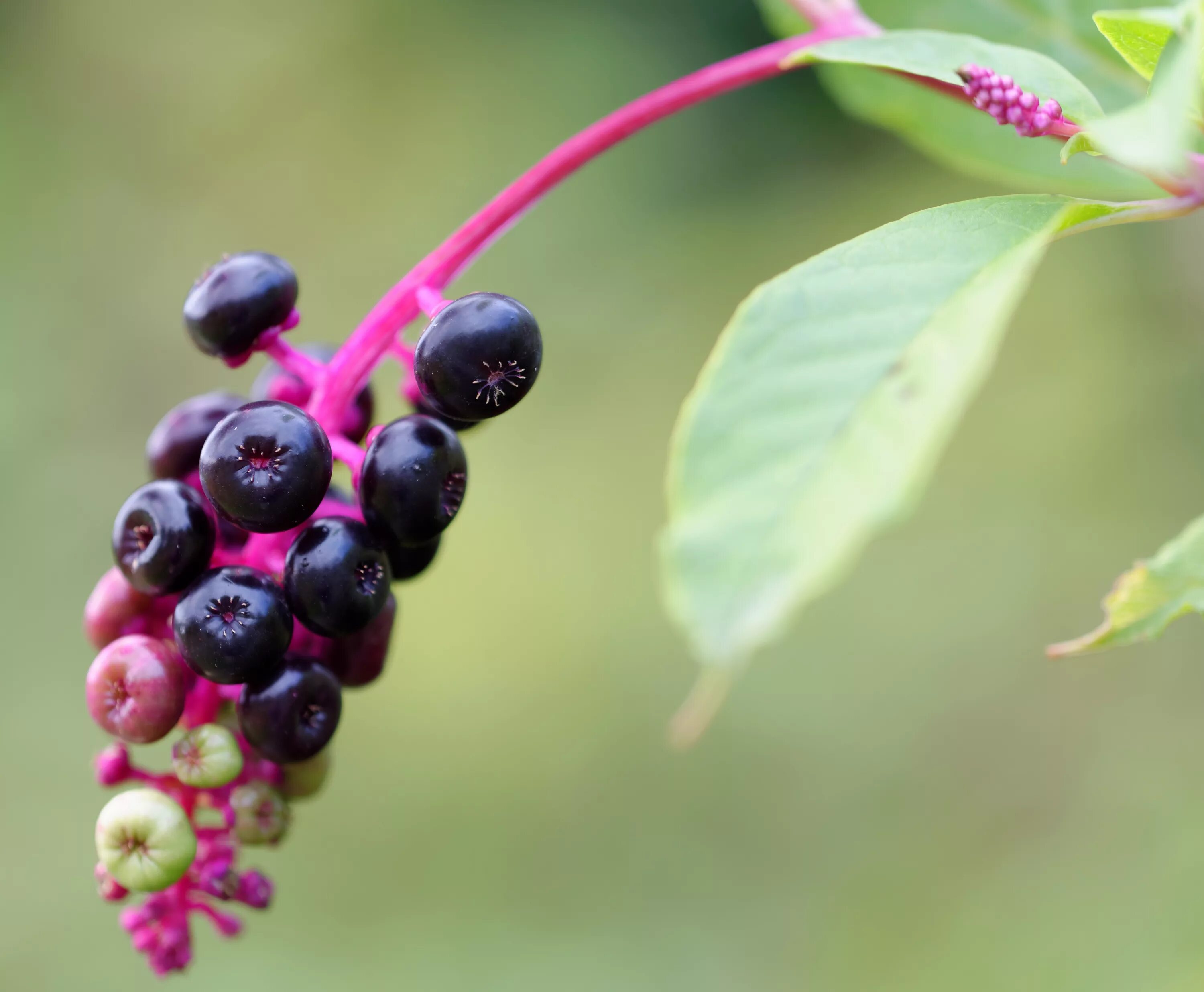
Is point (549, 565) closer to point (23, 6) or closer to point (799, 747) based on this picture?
point (799, 747)

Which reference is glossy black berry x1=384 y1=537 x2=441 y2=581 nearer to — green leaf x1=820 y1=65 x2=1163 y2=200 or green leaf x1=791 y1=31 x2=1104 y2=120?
green leaf x1=791 y1=31 x2=1104 y2=120

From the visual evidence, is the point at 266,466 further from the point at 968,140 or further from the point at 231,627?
the point at 968,140

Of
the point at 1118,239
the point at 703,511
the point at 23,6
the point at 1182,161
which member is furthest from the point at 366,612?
the point at 23,6

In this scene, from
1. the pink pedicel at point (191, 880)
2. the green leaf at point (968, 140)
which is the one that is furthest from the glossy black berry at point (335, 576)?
the green leaf at point (968, 140)

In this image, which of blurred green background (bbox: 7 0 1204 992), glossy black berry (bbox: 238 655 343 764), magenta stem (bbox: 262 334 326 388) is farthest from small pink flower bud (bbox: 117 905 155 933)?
blurred green background (bbox: 7 0 1204 992)

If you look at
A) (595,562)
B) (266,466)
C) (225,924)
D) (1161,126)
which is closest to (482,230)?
(266,466)

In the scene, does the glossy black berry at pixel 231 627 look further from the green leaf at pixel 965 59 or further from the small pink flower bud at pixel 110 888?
the green leaf at pixel 965 59
